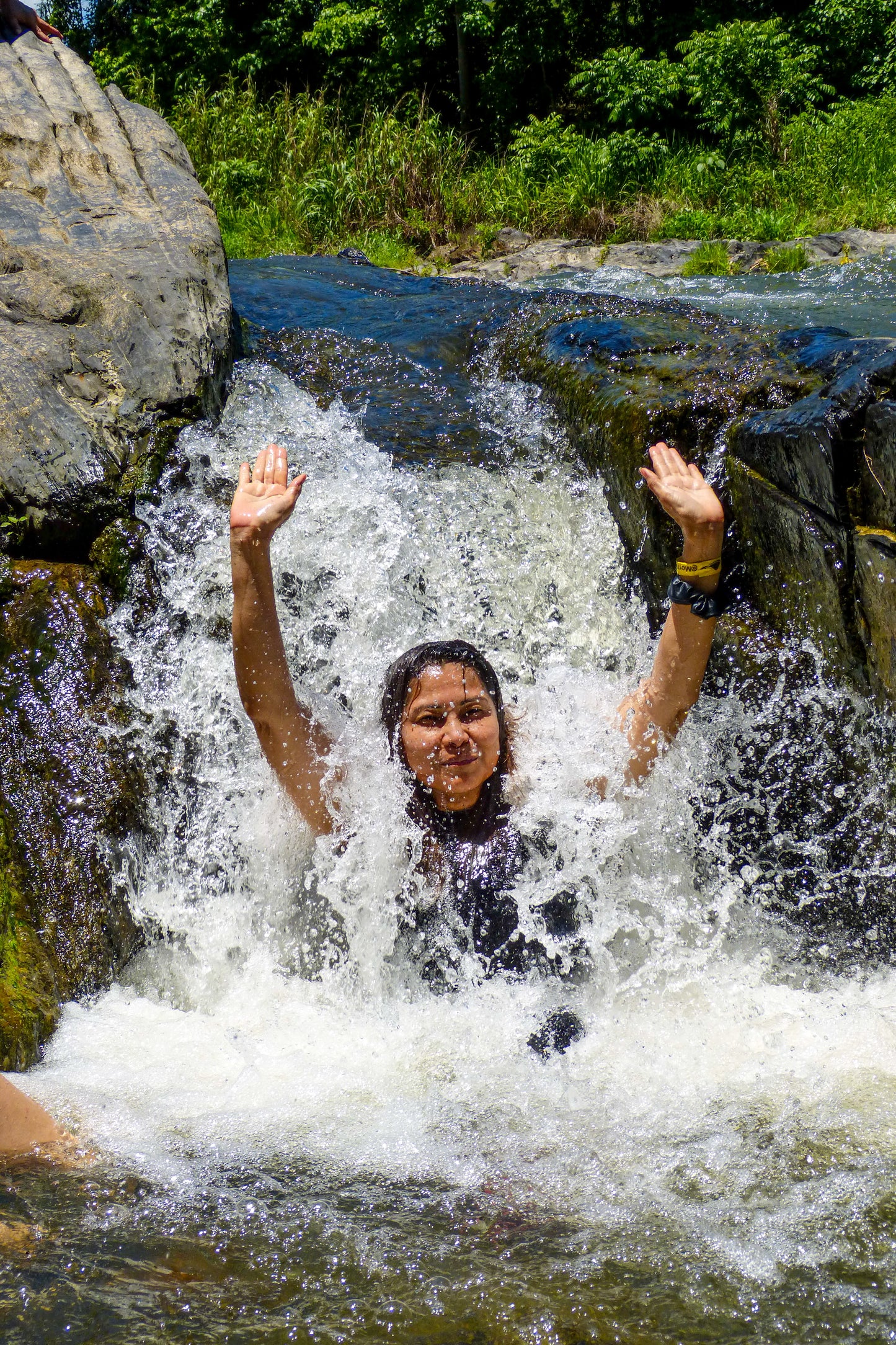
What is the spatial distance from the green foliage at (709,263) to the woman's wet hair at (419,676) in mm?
7764

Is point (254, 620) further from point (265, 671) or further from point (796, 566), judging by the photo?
point (796, 566)

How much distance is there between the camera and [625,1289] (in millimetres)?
1855

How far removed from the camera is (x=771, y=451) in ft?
10.7

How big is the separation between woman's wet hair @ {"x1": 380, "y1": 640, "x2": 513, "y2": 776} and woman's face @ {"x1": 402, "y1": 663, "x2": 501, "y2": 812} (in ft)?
0.06

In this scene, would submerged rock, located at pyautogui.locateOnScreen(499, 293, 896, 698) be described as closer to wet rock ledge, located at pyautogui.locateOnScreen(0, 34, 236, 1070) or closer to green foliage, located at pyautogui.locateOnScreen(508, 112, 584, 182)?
wet rock ledge, located at pyautogui.locateOnScreen(0, 34, 236, 1070)

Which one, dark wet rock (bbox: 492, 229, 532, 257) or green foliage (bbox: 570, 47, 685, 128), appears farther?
green foliage (bbox: 570, 47, 685, 128)

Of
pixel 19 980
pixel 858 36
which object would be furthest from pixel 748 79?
pixel 19 980

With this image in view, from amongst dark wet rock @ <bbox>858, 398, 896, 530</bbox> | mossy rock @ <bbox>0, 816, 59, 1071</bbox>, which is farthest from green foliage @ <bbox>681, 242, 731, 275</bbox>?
mossy rock @ <bbox>0, 816, 59, 1071</bbox>

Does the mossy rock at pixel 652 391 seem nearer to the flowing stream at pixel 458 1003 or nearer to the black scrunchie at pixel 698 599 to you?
the flowing stream at pixel 458 1003

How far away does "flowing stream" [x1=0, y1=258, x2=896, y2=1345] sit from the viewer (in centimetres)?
189

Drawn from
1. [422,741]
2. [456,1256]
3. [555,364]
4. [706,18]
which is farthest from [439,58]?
[456,1256]

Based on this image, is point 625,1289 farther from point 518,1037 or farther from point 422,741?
point 422,741

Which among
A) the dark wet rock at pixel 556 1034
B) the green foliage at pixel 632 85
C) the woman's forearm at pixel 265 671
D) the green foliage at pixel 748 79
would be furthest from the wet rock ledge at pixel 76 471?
the green foliage at pixel 632 85

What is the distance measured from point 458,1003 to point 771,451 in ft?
6.22
